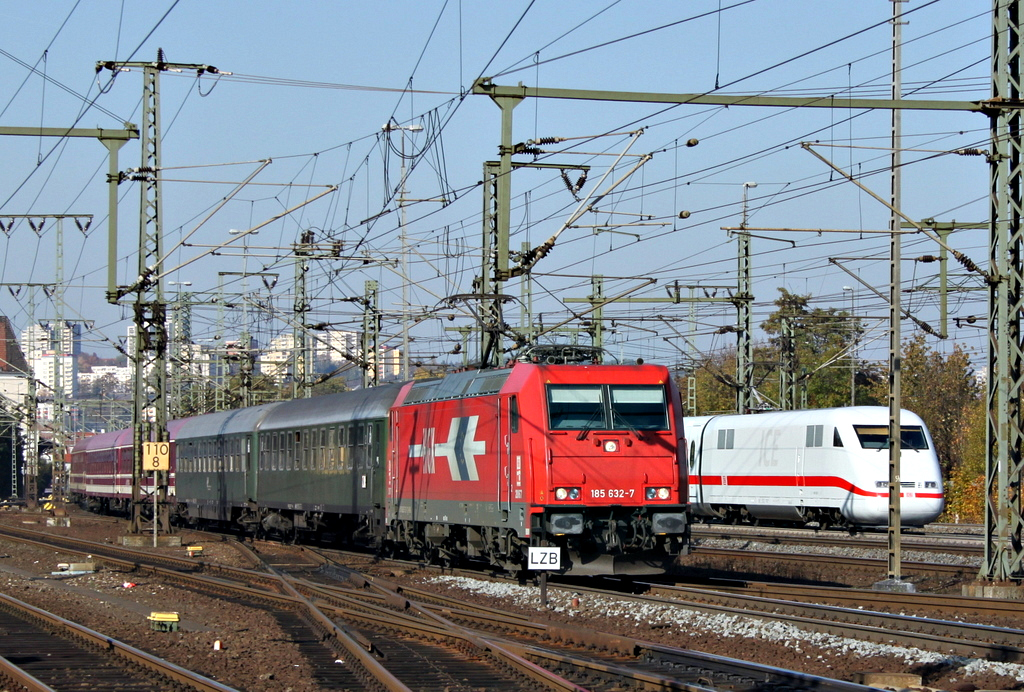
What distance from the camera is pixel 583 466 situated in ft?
58.9

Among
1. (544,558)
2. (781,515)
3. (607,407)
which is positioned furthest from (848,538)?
(544,558)

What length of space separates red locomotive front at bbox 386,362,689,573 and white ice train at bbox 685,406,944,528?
13.2 metres

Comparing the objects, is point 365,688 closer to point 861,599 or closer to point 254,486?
point 861,599

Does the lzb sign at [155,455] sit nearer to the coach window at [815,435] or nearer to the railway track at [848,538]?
the railway track at [848,538]

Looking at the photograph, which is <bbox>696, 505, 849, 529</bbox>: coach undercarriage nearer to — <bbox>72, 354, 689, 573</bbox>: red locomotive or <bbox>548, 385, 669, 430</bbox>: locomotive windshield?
<bbox>72, 354, 689, 573</bbox>: red locomotive

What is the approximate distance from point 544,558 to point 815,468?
17.6 m

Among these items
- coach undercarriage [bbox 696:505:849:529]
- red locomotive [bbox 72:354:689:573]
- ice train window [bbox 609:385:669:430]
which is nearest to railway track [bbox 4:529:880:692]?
red locomotive [bbox 72:354:689:573]

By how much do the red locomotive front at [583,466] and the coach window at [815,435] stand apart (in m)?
14.8

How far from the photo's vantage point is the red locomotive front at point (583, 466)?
17.8m

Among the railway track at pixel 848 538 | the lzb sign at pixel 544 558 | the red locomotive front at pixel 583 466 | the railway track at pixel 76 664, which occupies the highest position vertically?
the red locomotive front at pixel 583 466

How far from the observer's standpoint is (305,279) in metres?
41.5

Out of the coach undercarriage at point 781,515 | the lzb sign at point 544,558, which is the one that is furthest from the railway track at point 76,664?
the coach undercarriage at point 781,515

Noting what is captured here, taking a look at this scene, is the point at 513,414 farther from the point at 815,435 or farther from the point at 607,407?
the point at 815,435

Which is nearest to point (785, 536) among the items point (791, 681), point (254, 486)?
point (254, 486)
